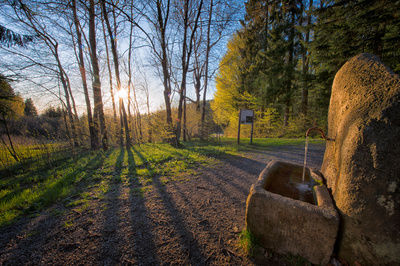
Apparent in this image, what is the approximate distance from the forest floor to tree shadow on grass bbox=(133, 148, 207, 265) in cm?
1

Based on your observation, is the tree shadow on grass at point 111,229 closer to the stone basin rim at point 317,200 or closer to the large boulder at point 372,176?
the stone basin rim at point 317,200

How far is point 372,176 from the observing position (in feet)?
3.60

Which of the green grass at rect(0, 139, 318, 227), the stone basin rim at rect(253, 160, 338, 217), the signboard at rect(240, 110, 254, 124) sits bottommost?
the green grass at rect(0, 139, 318, 227)

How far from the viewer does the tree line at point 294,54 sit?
516 cm

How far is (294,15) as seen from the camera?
417 inches

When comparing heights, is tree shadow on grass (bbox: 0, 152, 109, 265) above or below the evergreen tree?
below

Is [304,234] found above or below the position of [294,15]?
below

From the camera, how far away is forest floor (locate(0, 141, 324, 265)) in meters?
1.58

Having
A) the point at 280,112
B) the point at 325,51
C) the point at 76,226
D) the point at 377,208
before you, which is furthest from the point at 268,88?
the point at 76,226

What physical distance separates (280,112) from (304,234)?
1235 cm

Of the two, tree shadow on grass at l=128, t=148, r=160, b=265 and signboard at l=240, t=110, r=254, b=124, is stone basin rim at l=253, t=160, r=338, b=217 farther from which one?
signboard at l=240, t=110, r=254, b=124

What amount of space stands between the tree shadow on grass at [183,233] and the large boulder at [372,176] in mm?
1410

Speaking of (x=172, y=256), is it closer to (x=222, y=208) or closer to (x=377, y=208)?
(x=222, y=208)

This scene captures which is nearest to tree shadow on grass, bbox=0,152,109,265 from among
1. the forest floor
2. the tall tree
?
the forest floor
